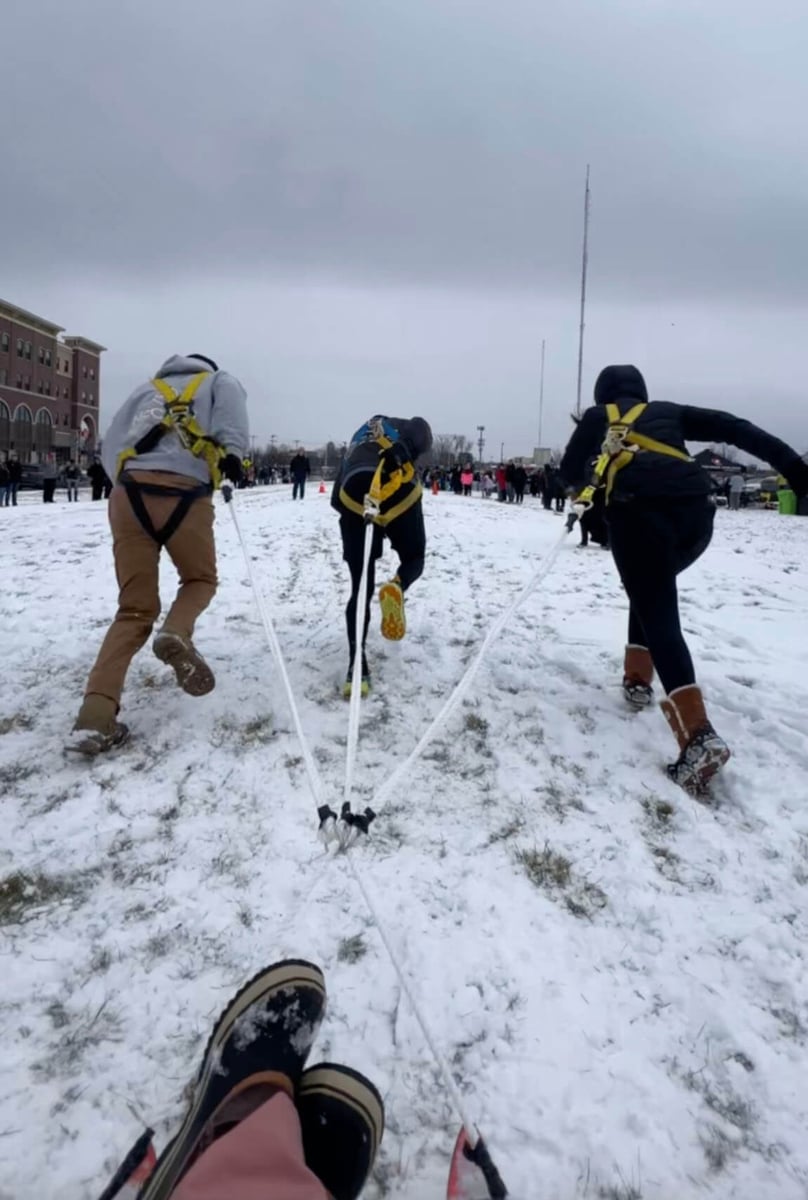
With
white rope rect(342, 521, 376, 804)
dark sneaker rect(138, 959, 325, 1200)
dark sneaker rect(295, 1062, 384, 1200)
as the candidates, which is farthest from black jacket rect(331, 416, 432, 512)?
dark sneaker rect(295, 1062, 384, 1200)

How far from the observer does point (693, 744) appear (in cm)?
361

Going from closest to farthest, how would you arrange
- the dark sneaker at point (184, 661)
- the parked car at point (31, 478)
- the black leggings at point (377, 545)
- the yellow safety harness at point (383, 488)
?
Answer: the dark sneaker at point (184, 661)
the yellow safety harness at point (383, 488)
the black leggings at point (377, 545)
the parked car at point (31, 478)

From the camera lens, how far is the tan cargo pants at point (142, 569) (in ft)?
12.8

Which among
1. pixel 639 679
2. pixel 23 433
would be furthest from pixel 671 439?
pixel 23 433

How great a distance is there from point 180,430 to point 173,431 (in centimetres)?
4

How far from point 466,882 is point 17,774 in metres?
2.29

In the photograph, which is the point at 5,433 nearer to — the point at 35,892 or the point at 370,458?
the point at 370,458

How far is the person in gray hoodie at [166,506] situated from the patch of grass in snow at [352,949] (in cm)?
180

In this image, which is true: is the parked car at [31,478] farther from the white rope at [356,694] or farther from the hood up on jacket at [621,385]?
the hood up on jacket at [621,385]

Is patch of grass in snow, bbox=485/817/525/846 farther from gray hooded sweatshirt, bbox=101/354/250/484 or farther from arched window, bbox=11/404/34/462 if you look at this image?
arched window, bbox=11/404/34/462

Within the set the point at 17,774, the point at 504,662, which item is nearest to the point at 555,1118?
the point at 17,774

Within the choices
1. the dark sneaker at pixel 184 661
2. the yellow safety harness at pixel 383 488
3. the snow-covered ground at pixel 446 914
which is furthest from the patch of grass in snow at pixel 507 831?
the yellow safety harness at pixel 383 488

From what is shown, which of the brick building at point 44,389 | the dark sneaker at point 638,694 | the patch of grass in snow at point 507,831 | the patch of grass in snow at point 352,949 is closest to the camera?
the patch of grass in snow at point 352,949

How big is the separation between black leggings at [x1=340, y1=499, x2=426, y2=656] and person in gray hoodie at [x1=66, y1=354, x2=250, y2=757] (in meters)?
0.98
